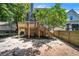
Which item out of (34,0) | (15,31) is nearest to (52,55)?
(15,31)

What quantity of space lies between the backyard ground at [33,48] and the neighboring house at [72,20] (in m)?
0.22

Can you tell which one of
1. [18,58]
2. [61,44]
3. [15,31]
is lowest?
[18,58]

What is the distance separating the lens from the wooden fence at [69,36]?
2477 millimetres

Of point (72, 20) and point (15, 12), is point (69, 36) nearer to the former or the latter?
point (72, 20)

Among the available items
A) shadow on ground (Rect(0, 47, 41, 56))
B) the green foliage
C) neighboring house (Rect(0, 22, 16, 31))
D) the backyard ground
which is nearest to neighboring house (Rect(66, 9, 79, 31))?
the green foliage

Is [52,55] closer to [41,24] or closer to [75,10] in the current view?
[41,24]

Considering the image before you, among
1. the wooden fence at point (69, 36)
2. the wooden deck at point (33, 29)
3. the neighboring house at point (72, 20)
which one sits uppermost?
the neighboring house at point (72, 20)

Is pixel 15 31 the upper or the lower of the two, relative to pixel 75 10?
lower

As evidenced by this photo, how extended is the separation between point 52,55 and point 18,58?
16.0 inches

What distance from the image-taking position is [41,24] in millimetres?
2506

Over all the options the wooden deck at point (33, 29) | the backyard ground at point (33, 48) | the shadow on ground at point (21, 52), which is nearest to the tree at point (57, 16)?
the wooden deck at point (33, 29)

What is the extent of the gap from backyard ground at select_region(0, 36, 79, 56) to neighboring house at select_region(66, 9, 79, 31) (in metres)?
0.22

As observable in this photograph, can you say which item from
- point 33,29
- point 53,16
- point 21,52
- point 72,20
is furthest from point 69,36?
point 21,52

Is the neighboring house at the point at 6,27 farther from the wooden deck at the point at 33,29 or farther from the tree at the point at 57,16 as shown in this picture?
the tree at the point at 57,16
